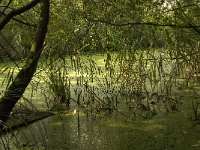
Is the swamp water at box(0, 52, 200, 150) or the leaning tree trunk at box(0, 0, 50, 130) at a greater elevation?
the leaning tree trunk at box(0, 0, 50, 130)

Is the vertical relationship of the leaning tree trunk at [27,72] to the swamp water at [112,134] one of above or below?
above

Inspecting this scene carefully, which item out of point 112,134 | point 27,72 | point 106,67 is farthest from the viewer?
point 106,67

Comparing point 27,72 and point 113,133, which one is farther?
point 113,133

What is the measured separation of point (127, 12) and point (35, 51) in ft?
2.23

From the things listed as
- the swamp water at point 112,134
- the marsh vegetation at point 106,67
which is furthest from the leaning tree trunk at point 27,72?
the swamp water at point 112,134

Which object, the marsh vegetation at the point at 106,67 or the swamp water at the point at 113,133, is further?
the swamp water at the point at 113,133

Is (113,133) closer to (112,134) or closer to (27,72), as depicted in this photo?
(112,134)

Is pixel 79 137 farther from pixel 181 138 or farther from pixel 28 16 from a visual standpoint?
pixel 28 16

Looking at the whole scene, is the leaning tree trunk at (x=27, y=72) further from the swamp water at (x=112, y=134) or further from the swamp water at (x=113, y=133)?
the swamp water at (x=112, y=134)

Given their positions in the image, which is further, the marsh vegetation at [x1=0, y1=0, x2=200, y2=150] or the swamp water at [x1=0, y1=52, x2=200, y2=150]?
the swamp water at [x1=0, y1=52, x2=200, y2=150]

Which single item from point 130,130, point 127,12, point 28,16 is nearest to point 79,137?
point 130,130

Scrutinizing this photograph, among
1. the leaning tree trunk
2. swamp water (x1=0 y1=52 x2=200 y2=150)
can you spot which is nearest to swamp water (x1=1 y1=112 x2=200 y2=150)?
swamp water (x1=0 y1=52 x2=200 y2=150)

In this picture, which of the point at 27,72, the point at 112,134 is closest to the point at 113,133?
the point at 112,134

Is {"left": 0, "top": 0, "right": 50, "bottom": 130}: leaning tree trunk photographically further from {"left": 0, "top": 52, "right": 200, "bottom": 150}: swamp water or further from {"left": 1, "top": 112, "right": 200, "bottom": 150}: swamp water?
{"left": 1, "top": 112, "right": 200, "bottom": 150}: swamp water
